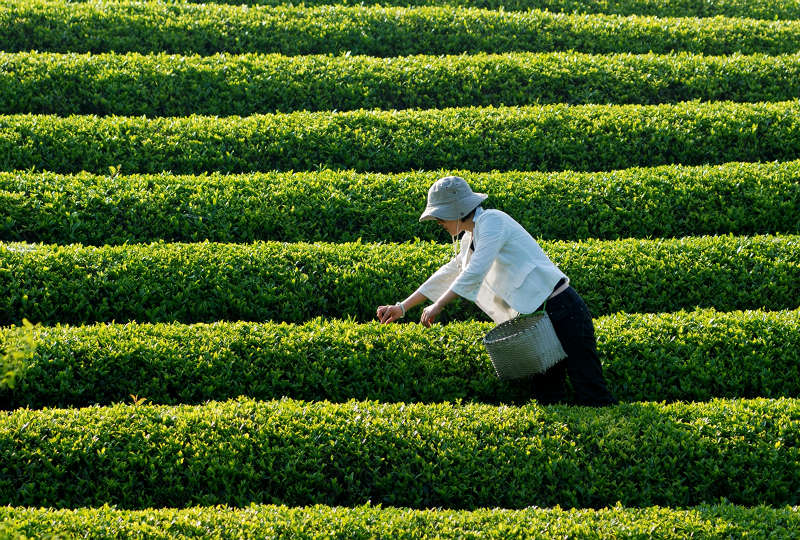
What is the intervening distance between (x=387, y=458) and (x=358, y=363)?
3.77 ft

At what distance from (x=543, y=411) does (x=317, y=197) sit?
386 centimetres

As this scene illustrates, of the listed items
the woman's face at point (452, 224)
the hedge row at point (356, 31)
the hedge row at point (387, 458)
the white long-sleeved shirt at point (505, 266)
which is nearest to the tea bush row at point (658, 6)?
the hedge row at point (356, 31)

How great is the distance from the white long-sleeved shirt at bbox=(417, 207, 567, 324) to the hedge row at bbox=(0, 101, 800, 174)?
168 inches

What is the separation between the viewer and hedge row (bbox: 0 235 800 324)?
773 cm

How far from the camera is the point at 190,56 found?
12047mm

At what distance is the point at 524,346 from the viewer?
603 centimetres

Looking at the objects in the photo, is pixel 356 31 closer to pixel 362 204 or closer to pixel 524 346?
pixel 362 204

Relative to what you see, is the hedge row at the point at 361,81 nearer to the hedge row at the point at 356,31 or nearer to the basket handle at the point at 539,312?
the hedge row at the point at 356,31

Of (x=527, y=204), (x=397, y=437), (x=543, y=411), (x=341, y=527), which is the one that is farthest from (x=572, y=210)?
(x=341, y=527)

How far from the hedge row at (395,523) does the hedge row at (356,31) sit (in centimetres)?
831

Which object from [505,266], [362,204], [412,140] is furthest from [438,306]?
[412,140]

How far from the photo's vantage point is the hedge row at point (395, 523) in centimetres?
522

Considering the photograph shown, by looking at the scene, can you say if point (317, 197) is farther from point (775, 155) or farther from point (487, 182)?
point (775, 155)

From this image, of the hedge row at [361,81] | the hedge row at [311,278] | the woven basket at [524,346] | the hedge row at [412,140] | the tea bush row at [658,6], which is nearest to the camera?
the woven basket at [524,346]
